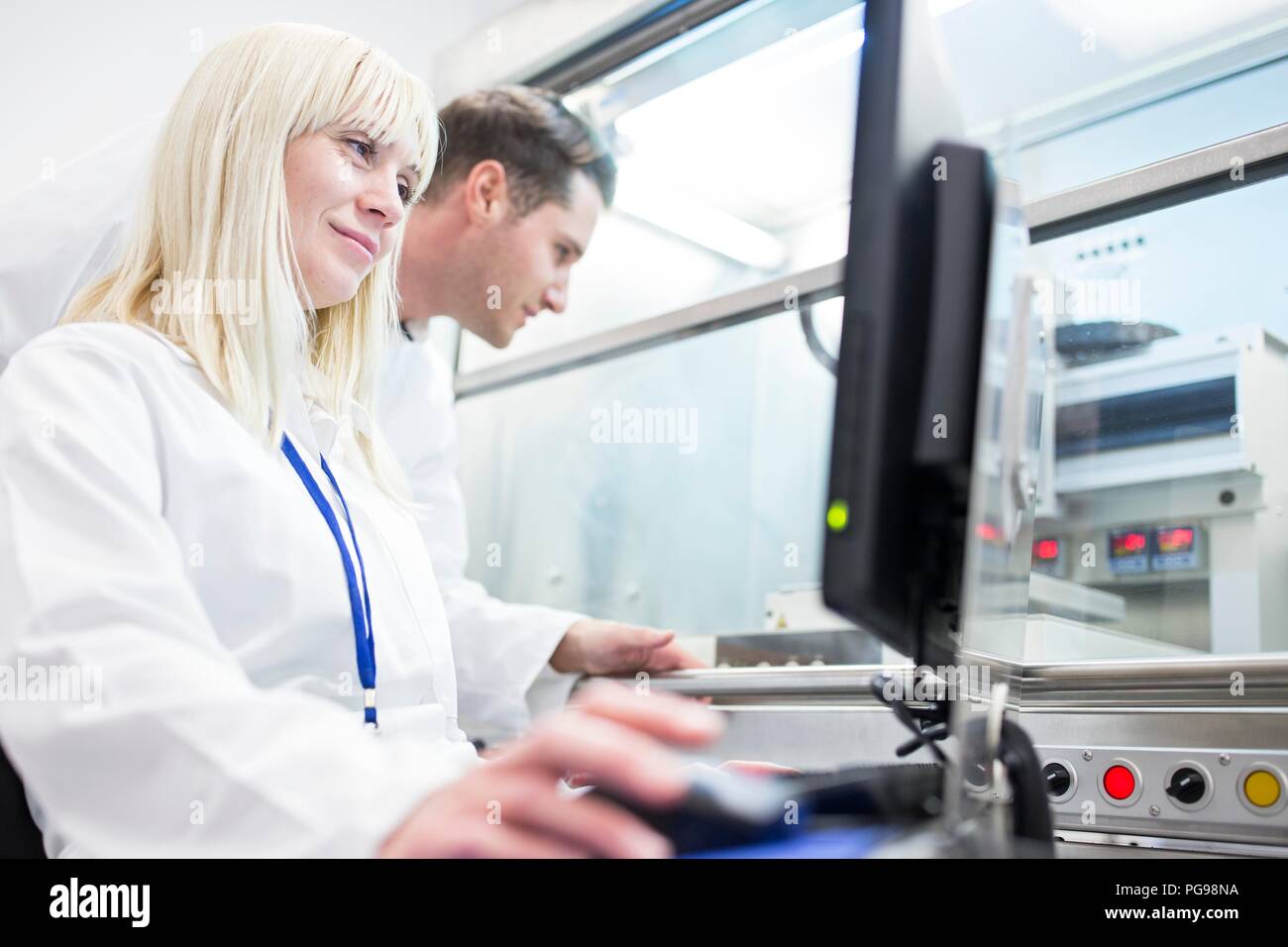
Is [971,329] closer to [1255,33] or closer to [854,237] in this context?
[854,237]

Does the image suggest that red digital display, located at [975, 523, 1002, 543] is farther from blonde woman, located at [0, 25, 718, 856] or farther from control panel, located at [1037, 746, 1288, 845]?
control panel, located at [1037, 746, 1288, 845]

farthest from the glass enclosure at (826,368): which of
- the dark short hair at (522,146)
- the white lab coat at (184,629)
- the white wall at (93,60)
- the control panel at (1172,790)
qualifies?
the white wall at (93,60)

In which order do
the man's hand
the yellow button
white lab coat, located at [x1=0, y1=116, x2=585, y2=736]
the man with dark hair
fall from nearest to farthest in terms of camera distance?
1. the yellow button
2. white lab coat, located at [x1=0, y1=116, x2=585, y2=736]
3. the man's hand
4. the man with dark hair

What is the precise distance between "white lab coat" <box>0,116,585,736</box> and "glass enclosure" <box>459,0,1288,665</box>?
43 cm

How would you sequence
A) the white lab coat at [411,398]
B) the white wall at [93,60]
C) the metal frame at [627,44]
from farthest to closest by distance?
the metal frame at [627,44] → the white wall at [93,60] → the white lab coat at [411,398]

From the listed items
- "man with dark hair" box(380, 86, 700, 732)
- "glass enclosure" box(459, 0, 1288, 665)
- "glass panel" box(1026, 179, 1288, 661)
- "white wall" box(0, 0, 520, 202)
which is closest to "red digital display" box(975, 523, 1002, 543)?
"glass enclosure" box(459, 0, 1288, 665)

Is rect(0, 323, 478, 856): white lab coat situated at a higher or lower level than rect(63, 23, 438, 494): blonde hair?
lower

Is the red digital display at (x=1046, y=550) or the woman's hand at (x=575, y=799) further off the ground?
the red digital display at (x=1046, y=550)

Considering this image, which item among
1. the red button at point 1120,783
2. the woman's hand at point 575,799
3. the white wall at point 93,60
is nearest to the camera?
the woman's hand at point 575,799

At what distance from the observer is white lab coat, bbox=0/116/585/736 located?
143cm

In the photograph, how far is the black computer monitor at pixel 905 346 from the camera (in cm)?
51

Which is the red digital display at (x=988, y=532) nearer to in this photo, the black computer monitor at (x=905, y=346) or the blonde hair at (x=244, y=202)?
the black computer monitor at (x=905, y=346)

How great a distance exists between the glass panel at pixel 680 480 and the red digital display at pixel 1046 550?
21.8 inches

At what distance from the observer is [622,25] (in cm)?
237
